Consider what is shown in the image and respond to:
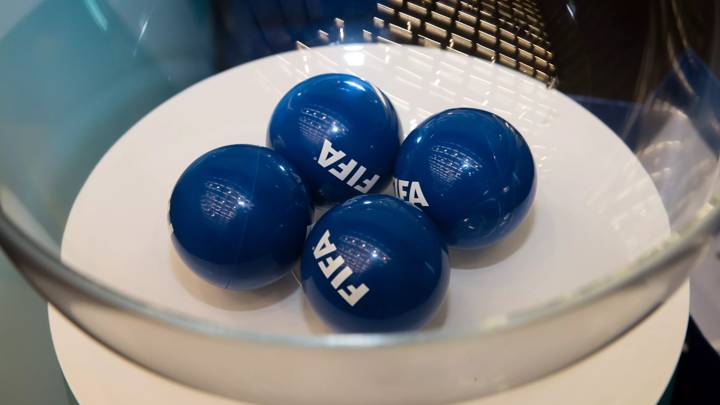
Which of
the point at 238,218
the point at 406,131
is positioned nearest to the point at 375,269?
the point at 238,218

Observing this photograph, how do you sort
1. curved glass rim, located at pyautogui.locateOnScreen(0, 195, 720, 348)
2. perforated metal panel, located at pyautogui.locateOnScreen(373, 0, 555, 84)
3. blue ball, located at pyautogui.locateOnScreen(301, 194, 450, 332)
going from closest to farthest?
curved glass rim, located at pyautogui.locateOnScreen(0, 195, 720, 348) → blue ball, located at pyautogui.locateOnScreen(301, 194, 450, 332) → perforated metal panel, located at pyautogui.locateOnScreen(373, 0, 555, 84)

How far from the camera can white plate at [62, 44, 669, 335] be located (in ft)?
1.94

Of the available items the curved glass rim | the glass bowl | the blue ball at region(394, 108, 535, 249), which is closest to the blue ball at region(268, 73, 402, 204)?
the blue ball at region(394, 108, 535, 249)

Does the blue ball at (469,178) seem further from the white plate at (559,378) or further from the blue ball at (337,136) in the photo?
the white plate at (559,378)

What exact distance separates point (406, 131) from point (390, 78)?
0.08 meters

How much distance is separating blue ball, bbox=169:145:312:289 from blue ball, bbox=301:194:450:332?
0.04m

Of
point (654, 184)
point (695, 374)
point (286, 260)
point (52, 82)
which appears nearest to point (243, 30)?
point (52, 82)

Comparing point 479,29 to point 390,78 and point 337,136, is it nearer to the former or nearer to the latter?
point 390,78

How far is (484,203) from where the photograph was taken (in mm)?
576

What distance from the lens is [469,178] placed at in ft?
1.89

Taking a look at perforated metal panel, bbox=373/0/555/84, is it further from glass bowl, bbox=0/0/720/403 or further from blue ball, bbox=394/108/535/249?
blue ball, bbox=394/108/535/249

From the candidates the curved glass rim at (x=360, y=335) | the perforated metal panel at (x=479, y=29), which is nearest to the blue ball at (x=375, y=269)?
the curved glass rim at (x=360, y=335)

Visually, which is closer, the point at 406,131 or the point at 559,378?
the point at 559,378

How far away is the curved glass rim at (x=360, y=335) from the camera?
338mm
